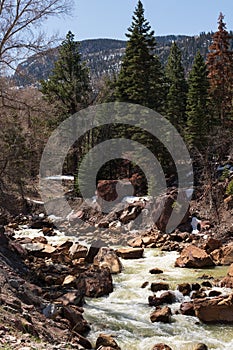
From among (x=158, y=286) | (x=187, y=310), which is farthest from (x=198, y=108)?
(x=187, y=310)

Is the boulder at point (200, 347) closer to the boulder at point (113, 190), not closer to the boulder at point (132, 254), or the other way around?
the boulder at point (132, 254)

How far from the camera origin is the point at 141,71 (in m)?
25.2

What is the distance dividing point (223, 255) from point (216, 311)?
192 inches

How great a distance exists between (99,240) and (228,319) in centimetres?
1012

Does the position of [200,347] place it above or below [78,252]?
below

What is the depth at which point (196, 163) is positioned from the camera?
2475 cm

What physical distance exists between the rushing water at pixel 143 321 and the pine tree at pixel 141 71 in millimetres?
14200

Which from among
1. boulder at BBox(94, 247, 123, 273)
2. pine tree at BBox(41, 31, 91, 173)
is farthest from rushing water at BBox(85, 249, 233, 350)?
pine tree at BBox(41, 31, 91, 173)

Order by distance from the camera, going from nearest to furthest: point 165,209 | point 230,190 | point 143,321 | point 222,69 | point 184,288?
point 143,321, point 184,288, point 230,190, point 165,209, point 222,69

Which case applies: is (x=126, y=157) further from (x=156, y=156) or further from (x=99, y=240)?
(x=99, y=240)

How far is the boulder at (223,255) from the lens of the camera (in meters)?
13.3

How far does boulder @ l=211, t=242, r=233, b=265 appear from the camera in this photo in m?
13.3

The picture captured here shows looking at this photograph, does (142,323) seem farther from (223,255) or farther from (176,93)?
(176,93)

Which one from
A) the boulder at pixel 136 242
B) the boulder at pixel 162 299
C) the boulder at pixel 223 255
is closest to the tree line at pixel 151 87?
the boulder at pixel 136 242
